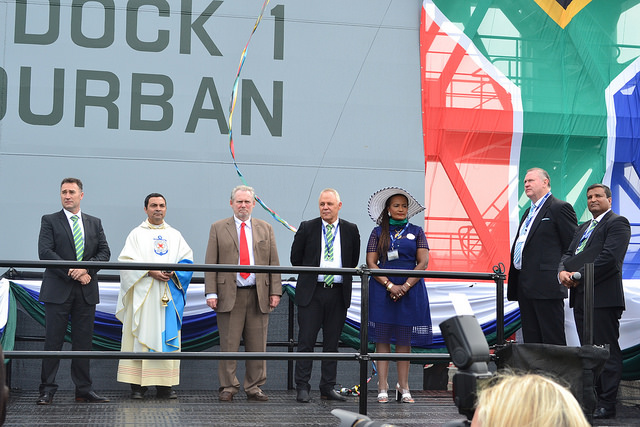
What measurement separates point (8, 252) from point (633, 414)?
4850mm

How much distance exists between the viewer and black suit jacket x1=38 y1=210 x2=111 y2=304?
5.11 metres

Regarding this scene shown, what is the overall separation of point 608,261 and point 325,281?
6.36 feet

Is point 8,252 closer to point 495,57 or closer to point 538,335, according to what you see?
point 538,335

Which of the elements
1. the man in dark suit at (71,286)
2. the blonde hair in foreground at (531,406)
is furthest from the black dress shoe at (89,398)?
the blonde hair in foreground at (531,406)

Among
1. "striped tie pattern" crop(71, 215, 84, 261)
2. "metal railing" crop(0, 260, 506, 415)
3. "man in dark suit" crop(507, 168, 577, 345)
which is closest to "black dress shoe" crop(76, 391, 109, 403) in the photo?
"striped tie pattern" crop(71, 215, 84, 261)

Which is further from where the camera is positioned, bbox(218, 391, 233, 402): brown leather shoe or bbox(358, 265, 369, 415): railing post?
bbox(218, 391, 233, 402): brown leather shoe

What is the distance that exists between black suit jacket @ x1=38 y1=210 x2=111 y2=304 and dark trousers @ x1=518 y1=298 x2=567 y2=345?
302cm

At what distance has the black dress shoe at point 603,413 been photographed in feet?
15.4

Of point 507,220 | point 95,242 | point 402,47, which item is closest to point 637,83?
point 507,220

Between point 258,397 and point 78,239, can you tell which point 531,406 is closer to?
point 258,397

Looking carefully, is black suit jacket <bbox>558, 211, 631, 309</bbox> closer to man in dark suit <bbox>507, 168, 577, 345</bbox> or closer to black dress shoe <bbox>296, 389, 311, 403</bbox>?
man in dark suit <bbox>507, 168, 577, 345</bbox>

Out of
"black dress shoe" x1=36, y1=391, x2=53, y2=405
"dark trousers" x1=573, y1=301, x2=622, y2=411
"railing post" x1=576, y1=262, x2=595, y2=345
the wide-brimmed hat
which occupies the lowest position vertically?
"black dress shoe" x1=36, y1=391, x2=53, y2=405

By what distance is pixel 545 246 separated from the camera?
16.6ft

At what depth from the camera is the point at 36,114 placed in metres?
6.14
